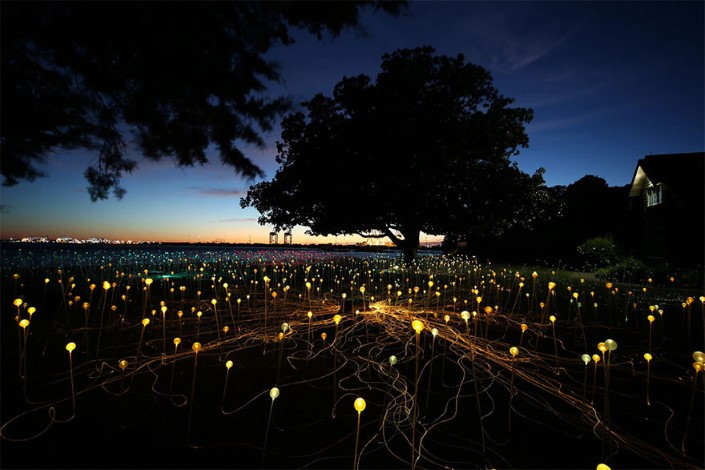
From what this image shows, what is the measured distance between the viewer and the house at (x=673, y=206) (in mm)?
15078

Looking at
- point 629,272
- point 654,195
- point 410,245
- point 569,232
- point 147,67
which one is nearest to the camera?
point 147,67

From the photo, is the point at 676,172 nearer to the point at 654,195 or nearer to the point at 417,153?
the point at 654,195

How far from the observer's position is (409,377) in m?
3.48

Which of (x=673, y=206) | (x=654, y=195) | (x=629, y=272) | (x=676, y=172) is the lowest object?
(x=629, y=272)

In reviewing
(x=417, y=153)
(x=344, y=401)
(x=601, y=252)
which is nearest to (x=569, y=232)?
(x=601, y=252)

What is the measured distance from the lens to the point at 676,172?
672 inches

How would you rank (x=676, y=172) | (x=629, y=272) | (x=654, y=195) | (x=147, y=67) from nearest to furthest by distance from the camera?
(x=147, y=67) < (x=629, y=272) < (x=676, y=172) < (x=654, y=195)

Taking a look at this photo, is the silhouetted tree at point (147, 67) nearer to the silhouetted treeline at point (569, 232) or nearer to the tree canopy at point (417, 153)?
the tree canopy at point (417, 153)

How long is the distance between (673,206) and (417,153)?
14.1 meters

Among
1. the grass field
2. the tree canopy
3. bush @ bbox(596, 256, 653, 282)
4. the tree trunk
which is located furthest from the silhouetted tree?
bush @ bbox(596, 256, 653, 282)

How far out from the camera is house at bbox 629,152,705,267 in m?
15.1

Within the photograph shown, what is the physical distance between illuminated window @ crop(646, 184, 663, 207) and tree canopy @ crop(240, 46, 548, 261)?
346 inches

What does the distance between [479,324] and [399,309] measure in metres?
1.52

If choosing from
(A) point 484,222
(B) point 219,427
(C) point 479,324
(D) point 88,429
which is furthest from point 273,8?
(A) point 484,222
